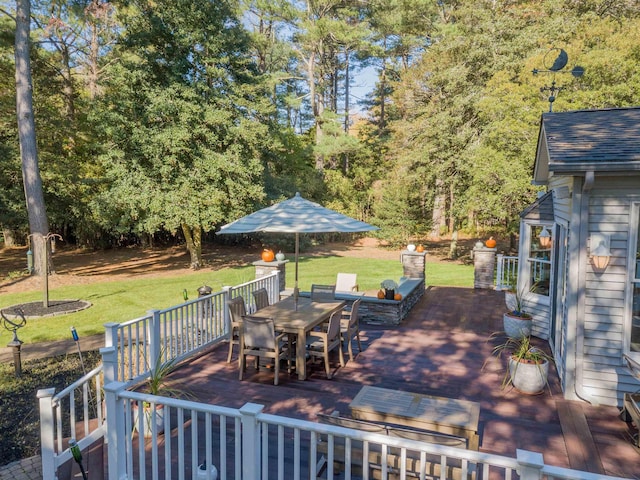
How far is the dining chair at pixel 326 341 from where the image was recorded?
Answer: 6137 millimetres

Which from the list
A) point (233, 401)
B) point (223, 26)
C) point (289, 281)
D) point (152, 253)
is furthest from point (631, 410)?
point (152, 253)

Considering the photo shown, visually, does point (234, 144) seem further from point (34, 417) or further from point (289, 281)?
point (34, 417)

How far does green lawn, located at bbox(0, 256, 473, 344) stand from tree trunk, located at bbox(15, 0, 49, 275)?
2.81 metres

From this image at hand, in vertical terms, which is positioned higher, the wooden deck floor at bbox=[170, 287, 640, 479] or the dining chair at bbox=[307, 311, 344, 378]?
the dining chair at bbox=[307, 311, 344, 378]

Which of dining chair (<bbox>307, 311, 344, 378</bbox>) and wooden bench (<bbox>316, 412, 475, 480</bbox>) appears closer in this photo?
wooden bench (<bbox>316, 412, 475, 480</bbox>)

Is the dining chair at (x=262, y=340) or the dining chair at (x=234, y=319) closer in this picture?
the dining chair at (x=262, y=340)

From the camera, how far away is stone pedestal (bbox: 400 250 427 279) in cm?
1272

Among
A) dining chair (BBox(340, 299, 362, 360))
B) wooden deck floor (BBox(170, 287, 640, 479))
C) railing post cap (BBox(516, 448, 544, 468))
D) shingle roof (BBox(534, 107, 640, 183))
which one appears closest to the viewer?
railing post cap (BBox(516, 448, 544, 468))

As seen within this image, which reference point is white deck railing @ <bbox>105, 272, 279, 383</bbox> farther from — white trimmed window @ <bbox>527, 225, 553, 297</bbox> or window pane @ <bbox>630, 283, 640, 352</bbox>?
window pane @ <bbox>630, 283, 640, 352</bbox>

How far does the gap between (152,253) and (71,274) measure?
22.9 feet

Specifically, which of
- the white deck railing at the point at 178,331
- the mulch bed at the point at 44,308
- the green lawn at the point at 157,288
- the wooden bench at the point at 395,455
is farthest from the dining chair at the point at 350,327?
the mulch bed at the point at 44,308

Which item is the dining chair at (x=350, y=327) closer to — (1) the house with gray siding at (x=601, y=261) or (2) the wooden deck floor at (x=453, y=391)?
(2) the wooden deck floor at (x=453, y=391)

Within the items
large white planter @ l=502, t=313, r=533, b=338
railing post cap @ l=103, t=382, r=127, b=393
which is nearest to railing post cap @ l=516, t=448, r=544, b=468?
railing post cap @ l=103, t=382, r=127, b=393

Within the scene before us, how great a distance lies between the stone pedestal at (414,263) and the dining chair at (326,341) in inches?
260
